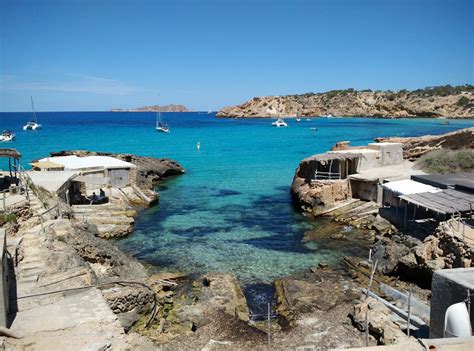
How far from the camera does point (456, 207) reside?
1753cm

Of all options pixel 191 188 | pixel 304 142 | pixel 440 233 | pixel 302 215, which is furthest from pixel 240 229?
pixel 304 142

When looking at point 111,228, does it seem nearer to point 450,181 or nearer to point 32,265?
point 32,265

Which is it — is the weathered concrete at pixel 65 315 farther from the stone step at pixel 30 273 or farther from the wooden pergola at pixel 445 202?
the wooden pergola at pixel 445 202

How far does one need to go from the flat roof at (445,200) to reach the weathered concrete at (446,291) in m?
9.82

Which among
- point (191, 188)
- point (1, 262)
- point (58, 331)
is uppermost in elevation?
point (1, 262)

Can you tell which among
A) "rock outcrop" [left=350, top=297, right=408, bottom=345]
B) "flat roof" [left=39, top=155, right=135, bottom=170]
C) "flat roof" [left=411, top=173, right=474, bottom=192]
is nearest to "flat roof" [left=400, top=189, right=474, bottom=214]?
"flat roof" [left=411, top=173, right=474, bottom=192]

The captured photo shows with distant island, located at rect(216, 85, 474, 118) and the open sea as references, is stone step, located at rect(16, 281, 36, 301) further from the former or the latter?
distant island, located at rect(216, 85, 474, 118)

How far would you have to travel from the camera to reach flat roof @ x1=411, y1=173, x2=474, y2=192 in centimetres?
2008

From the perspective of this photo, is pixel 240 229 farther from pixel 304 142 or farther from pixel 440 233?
pixel 304 142

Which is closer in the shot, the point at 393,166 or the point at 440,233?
the point at 440,233

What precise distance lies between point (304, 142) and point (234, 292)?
64.3 metres

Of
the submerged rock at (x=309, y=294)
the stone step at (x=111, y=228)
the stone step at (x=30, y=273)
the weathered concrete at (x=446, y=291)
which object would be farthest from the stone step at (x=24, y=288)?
the stone step at (x=111, y=228)

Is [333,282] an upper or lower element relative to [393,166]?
lower

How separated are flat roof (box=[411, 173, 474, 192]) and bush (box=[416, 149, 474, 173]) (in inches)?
147
